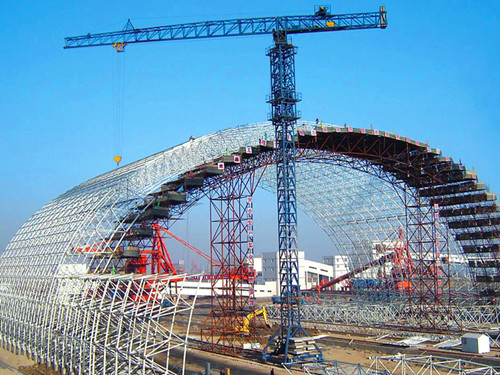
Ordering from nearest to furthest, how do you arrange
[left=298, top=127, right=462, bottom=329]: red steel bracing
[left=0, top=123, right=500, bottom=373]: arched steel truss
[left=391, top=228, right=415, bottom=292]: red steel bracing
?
1. [left=0, top=123, right=500, bottom=373]: arched steel truss
2. [left=298, top=127, right=462, bottom=329]: red steel bracing
3. [left=391, top=228, right=415, bottom=292]: red steel bracing

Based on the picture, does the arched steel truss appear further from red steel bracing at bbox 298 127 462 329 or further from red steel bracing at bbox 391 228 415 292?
red steel bracing at bbox 391 228 415 292

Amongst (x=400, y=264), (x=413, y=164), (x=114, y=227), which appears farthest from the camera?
(x=400, y=264)

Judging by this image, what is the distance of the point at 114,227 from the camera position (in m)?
41.2

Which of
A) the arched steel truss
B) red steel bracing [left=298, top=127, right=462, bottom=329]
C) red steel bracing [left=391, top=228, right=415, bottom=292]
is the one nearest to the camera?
the arched steel truss

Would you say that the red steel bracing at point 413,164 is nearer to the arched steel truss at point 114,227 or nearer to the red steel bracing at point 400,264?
the arched steel truss at point 114,227

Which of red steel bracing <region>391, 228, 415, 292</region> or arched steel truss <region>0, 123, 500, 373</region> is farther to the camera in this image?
red steel bracing <region>391, 228, 415, 292</region>

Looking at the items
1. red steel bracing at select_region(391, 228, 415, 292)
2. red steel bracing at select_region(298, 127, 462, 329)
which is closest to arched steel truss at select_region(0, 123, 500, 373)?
red steel bracing at select_region(298, 127, 462, 329)

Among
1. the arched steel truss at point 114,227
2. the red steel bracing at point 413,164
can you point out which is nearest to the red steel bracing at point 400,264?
the arched steel truss at point 114,227

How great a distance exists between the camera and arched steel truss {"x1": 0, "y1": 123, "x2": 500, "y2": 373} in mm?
34750

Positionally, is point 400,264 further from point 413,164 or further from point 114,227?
point 114,227

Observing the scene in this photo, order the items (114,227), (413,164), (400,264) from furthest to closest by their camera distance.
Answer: (400,264)
(413,164)
(114,227)

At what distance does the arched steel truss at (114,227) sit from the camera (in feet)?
114

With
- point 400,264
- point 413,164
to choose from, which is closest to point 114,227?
point 413,164

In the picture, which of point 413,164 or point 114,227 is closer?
point 114,227
